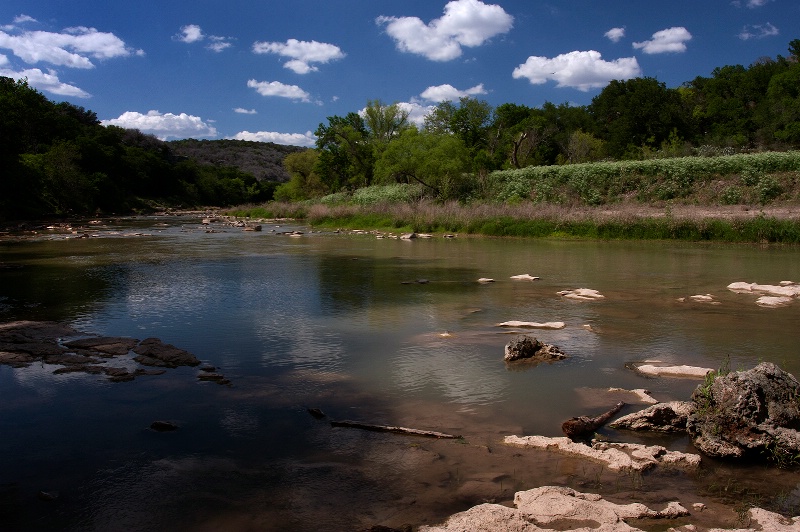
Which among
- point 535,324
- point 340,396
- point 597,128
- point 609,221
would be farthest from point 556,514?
point 597,128

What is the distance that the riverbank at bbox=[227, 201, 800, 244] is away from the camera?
26516 mm

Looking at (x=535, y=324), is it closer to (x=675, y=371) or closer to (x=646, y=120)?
(x=675, y=371)

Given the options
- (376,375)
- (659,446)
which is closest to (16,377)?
(376,375)

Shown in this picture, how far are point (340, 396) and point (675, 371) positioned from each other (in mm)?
4173

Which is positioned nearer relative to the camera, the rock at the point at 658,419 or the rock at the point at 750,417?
the rock at the point at 750,417

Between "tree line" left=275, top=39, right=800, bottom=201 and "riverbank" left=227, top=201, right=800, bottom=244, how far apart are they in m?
16.9

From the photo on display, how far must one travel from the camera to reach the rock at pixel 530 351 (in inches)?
310

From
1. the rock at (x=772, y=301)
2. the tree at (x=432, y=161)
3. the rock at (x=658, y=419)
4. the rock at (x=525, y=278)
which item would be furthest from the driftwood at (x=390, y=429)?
the tree at (x=432, y=161)

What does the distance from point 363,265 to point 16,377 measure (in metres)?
12.8

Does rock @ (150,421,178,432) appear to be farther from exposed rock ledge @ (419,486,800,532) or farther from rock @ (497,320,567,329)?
rock @ (497,320,567,329)

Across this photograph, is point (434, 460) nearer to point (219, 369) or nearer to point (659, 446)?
point (659, 446)

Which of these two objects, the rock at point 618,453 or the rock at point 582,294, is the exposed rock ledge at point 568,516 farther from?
the rock at point 582,294

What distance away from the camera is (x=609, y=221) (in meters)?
29.6

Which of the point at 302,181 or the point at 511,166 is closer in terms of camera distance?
the point at 511,166
